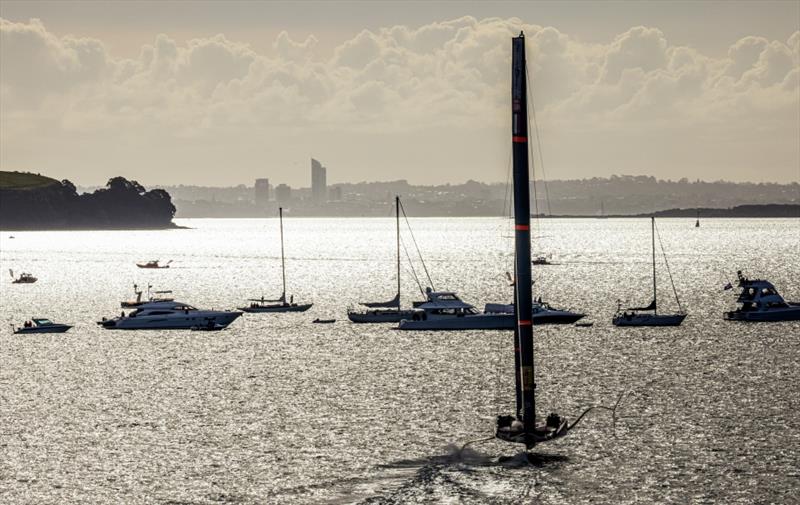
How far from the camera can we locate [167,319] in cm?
13288

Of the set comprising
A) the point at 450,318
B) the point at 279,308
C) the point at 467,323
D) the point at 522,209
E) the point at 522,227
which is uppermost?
the point at 522,209

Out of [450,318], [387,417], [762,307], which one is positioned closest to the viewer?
[387,417]

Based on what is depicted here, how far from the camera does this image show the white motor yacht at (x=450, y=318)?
125m

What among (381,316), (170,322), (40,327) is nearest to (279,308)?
(381,316)

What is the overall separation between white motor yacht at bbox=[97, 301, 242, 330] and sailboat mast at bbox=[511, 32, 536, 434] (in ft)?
274

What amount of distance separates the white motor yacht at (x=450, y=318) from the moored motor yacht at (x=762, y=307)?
28288 millimetres

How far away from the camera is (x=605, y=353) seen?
349 feet

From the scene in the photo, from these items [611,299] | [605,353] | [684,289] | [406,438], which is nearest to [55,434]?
[406,438]

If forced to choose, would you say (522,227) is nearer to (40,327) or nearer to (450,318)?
(450,318)

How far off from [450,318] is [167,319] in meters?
33.1

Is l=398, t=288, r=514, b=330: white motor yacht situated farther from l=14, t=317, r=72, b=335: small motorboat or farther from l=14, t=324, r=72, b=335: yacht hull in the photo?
l=14, t=317, r=72, b=335: small motorboat

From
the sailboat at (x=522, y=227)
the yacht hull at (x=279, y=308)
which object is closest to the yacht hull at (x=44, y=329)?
the yacht hull at (x=279, y=308)

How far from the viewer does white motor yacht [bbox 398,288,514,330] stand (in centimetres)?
12506

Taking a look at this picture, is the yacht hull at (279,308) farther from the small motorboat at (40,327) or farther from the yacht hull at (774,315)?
the yacht hull at (774,315)
